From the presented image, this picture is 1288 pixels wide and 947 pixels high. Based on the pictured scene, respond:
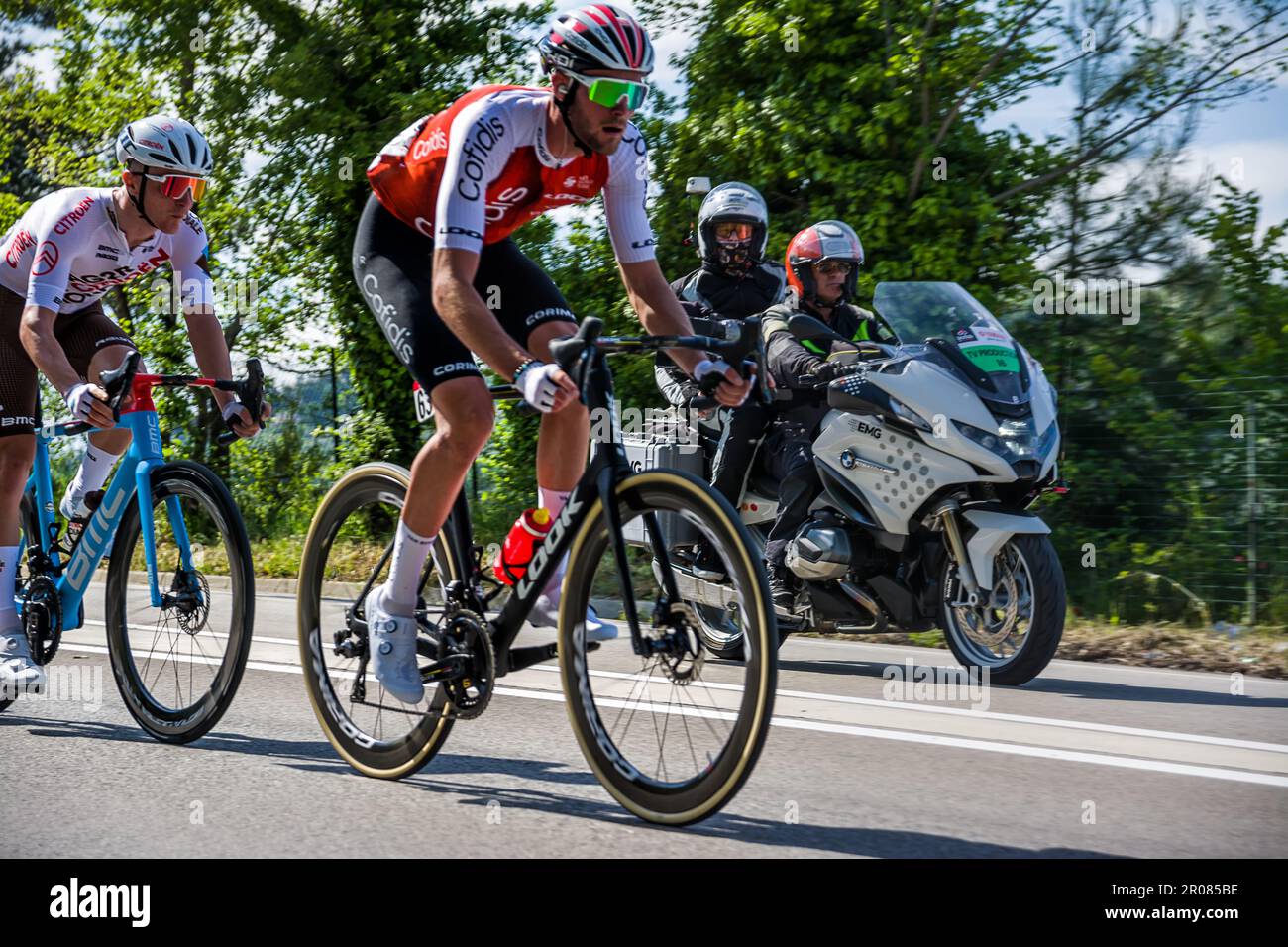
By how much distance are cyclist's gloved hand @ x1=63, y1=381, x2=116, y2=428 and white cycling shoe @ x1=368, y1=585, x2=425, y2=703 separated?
1.44m

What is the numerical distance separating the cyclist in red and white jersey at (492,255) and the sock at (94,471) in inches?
72.3

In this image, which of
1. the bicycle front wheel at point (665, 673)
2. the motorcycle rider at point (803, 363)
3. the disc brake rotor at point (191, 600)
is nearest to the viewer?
the bicycle front wheel at point (665, 673)

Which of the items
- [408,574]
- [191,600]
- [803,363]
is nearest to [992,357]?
[803,363]

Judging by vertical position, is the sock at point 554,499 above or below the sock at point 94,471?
below

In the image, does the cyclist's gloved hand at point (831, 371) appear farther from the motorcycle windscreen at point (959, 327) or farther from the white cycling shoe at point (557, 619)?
the white cycling shoe at point (557, 619)

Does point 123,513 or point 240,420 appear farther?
point 123,513

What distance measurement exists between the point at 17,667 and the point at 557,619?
2690 mm

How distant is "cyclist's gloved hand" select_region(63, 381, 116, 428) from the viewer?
5.07m

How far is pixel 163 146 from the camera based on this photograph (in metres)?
5.35

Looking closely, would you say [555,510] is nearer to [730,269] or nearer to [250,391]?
[250,391]

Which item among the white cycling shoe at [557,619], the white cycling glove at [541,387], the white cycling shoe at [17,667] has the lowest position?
the white cycling shoe at [17,667]

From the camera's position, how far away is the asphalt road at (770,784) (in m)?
3.74

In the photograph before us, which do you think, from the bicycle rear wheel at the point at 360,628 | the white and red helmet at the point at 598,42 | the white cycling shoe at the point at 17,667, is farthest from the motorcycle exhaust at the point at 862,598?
the white cycling shoe at the point at 17,667
